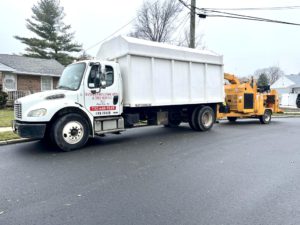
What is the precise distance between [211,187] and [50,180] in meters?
2.87

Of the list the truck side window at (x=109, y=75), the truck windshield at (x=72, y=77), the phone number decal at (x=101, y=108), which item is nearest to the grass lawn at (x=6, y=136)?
the truck windshield at (x=72, y=77)

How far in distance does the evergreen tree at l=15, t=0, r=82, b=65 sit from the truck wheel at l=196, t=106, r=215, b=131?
31504 mm

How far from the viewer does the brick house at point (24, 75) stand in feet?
65.3

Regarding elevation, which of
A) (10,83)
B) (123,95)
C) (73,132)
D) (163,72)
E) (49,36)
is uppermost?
(49,36)

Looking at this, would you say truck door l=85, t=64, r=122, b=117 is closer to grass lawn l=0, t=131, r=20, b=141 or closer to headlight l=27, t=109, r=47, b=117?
headlight l=27, t=109, r=47, b=117

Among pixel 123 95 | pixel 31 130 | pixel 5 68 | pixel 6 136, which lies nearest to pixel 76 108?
pixel 31 130

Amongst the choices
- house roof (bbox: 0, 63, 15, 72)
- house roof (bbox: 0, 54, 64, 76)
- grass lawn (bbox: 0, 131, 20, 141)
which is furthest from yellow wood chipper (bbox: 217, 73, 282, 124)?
house roof (bbox: 0, 63, 15, 72)

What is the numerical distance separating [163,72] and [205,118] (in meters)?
3.19

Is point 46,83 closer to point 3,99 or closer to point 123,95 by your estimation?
point 3,99

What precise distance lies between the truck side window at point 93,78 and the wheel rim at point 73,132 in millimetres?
1194

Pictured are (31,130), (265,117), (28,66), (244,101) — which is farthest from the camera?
(28,66)

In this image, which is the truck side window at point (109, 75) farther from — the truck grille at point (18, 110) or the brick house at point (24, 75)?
the brick house at point (24, 75)

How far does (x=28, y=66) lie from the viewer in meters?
22.5

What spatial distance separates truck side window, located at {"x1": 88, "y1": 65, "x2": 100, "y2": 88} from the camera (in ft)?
22.1
